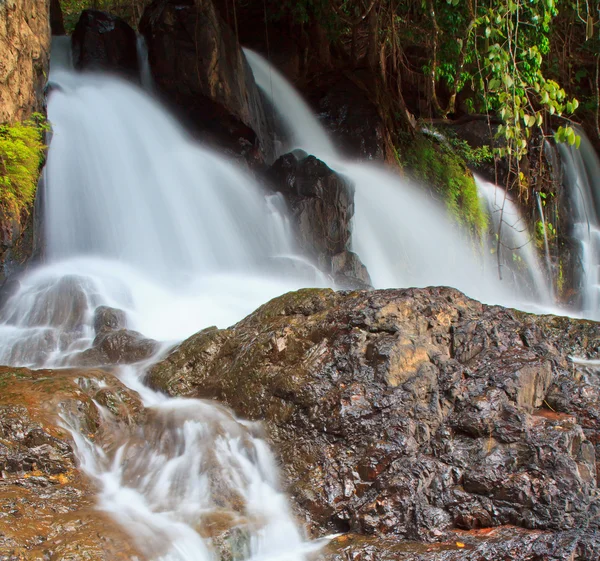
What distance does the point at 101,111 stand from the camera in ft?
32.1

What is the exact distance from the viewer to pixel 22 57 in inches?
247

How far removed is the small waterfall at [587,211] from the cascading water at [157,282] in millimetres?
7841

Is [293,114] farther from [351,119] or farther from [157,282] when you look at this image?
[157,282]

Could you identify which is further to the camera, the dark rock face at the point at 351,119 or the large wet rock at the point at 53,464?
the dark rock face at the point at 351,119

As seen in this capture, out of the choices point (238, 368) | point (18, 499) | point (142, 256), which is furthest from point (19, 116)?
point (18, 499)

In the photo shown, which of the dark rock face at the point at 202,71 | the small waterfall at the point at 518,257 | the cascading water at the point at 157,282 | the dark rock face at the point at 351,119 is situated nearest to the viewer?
the cascading water at the point at 157,282

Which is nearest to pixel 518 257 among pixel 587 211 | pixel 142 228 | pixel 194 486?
Result: pixel 587 211

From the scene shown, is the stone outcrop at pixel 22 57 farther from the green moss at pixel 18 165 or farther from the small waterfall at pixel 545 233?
the small waterfall at pixel 545 233

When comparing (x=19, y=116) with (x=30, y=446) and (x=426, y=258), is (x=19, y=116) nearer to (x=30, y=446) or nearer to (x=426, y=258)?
(x=30, y=446)

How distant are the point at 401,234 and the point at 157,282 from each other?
18.0 feet

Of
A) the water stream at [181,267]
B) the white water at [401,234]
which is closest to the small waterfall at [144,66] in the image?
the water stream at [181,267]

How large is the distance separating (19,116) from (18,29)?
0.91m

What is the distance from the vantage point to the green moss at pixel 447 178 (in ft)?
42.8

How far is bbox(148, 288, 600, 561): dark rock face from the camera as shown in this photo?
10.7 ft
